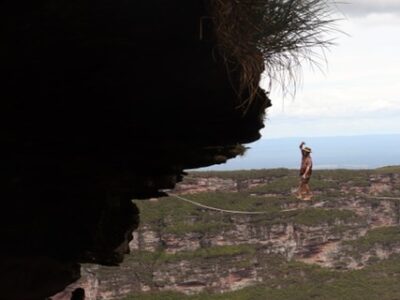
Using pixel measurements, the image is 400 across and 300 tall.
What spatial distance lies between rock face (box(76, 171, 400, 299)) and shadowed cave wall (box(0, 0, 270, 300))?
67705 millimetres

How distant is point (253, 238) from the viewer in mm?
84750

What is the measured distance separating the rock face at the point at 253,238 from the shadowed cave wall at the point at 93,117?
67.7m

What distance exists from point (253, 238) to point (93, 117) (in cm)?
7987

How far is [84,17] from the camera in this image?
16.6ft

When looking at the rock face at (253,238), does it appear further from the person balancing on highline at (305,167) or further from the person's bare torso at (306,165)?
the person's bare torso at (306,165)

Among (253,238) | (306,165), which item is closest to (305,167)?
(306,165)

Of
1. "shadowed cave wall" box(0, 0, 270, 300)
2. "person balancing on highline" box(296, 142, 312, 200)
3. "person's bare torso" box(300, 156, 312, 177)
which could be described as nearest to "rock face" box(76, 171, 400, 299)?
"person balancing on highline" box(296, 142, 312, 200)

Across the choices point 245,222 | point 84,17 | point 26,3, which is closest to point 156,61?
point 84,17

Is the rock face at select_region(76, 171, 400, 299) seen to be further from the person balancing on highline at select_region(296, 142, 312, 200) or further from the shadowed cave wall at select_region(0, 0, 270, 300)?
the shadowed cave wall at select_region(0, 0, 270, 300)

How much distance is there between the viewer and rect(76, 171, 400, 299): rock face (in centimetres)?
7962

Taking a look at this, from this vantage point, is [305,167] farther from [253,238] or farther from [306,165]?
[253,238]

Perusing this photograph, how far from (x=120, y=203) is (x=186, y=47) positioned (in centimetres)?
337

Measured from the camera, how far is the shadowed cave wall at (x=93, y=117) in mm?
5203

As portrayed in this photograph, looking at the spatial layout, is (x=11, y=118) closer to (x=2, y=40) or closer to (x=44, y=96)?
(x=44, y=96)
